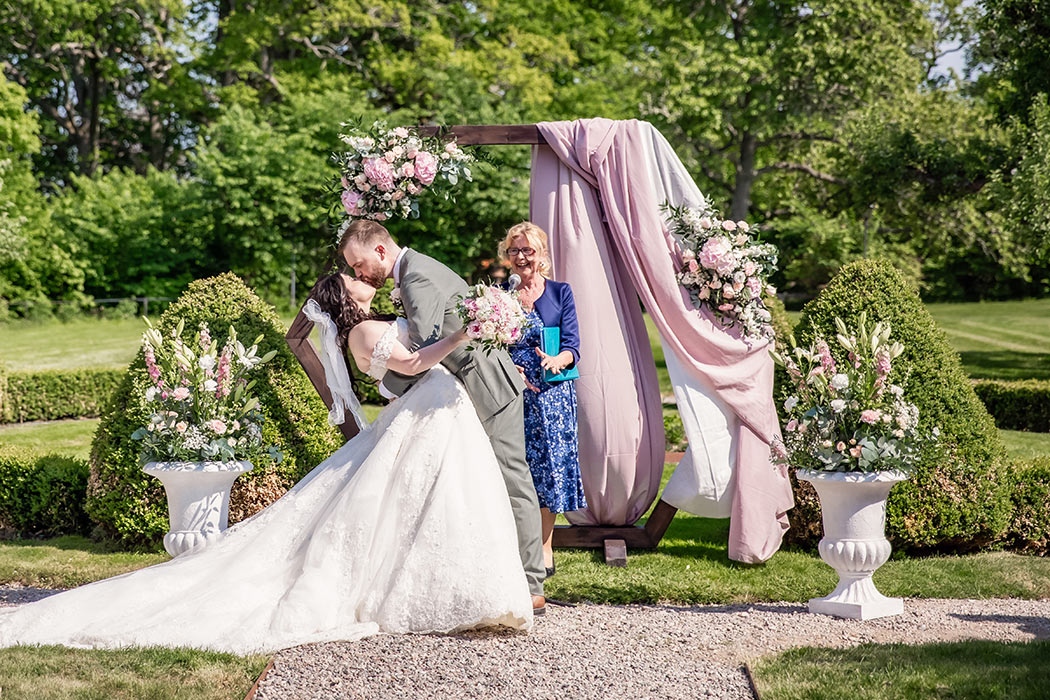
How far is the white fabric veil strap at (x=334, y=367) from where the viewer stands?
504cm

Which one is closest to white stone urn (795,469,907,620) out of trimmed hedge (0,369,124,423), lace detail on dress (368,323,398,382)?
lace detail on dress (368,323,398,382)

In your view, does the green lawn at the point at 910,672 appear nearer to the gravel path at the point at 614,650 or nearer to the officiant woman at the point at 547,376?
the gravel path at the point at 614,650

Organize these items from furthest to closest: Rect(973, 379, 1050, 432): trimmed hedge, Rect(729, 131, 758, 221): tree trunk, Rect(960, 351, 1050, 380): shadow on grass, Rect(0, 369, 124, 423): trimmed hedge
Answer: Rect(729, 131, 758, 221): tree trunk, Rect(960, 351, 1050, 380): shadow on grass, Rect(0, 369, 124, 423): trimmed hedge, Rect(973, 379, 1050, 432): trimmed hedge

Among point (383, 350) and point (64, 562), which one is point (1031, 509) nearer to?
point (383, 350)

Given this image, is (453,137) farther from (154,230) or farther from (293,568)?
(154,230)

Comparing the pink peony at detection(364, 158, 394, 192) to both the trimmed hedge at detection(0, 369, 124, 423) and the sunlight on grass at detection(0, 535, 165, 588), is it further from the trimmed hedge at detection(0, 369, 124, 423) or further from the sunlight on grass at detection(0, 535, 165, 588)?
the trimmed hedge at detection(0, 369, 124, 423)

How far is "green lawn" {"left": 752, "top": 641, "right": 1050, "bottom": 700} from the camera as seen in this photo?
12.6 feet

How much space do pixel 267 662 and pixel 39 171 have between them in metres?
31.5

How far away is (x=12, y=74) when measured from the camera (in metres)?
29.8

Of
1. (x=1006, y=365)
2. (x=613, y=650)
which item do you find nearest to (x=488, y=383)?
(x=613, y=650)

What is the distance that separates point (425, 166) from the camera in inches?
228

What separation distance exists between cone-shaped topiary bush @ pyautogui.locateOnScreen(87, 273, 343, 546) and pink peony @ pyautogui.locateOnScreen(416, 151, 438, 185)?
1.53 metres

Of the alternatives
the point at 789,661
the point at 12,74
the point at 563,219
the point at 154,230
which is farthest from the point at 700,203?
the point at 12,74

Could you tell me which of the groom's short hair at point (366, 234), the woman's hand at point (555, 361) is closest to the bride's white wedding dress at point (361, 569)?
the groom's short hair at point (366, 234)
